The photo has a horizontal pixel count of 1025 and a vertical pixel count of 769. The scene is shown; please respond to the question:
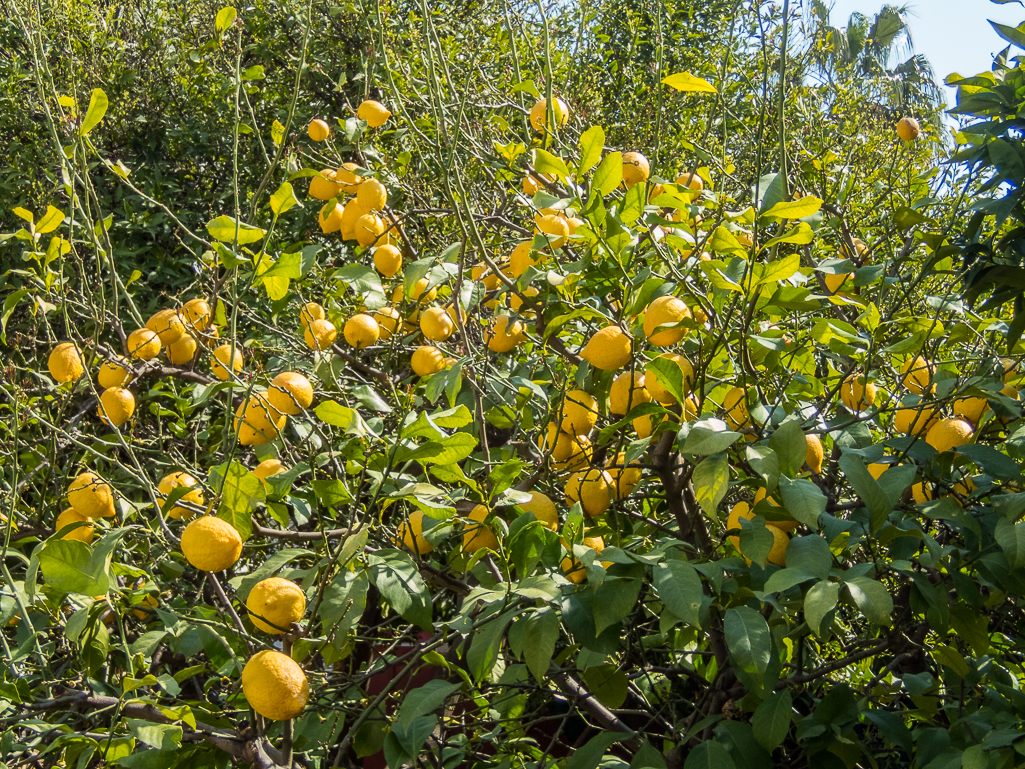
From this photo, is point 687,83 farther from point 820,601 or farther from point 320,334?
point 320,334

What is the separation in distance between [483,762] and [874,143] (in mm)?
1938

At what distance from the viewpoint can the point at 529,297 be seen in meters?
1.19

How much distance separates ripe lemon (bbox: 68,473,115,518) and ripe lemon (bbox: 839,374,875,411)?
1091mm

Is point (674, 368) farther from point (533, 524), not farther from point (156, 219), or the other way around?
point (156, 219)

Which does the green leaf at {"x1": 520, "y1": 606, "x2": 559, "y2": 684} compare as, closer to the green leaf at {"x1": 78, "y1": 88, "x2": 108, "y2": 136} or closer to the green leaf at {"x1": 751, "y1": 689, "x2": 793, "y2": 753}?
the green leaf at {"x1": 751, "y1": 689, "x2": 793, "y2": 753}

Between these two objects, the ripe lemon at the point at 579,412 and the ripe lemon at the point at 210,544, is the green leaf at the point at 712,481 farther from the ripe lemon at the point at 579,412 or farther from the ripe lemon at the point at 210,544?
the ripe lemon at the point at 210,544

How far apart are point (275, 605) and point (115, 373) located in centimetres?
64

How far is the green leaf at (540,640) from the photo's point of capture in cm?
79

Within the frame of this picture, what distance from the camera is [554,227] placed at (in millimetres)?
1134

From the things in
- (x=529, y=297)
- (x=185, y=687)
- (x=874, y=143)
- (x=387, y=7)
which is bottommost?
(x=185, y=687)

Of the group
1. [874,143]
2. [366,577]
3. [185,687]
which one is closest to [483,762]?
[366,577]

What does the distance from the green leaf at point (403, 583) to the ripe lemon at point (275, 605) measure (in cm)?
9

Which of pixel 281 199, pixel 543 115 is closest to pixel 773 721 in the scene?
pixel 281 199

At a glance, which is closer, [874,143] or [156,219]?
[874,143]
